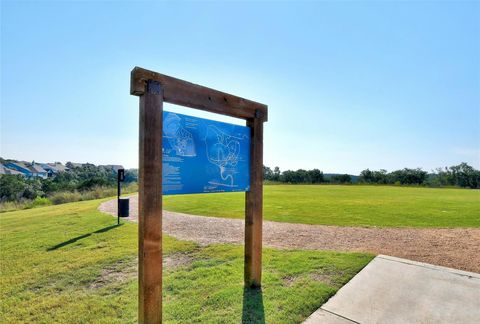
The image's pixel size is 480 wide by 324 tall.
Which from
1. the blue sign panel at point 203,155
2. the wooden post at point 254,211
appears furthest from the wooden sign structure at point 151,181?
the wooden post at point 254,211

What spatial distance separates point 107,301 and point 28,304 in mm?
933

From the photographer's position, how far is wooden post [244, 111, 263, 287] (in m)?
3.52

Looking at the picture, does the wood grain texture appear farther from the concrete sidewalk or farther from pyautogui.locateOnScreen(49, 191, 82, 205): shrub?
pyautogui.locateOnScreen(49, 191, 82, 205): shrub

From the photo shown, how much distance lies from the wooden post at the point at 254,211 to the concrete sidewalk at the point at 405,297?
97 cm

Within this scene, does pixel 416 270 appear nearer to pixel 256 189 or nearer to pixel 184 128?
pixel 256 189

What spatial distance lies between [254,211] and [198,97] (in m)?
1.73

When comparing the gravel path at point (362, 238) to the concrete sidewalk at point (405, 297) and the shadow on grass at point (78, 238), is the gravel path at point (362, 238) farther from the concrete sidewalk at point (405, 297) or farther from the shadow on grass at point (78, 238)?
the shadow on grass at point (78, 238)

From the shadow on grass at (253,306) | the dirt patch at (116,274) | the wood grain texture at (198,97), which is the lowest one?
the dirt patch at (116,274)

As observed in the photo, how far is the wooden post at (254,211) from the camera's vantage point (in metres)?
3.52

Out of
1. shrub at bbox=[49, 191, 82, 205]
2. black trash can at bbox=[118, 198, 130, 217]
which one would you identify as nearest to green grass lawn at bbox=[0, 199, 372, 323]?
black trash can at bbox=[118, 198, 130, 217]

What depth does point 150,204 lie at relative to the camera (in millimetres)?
2307

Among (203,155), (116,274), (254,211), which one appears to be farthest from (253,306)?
(116,274)

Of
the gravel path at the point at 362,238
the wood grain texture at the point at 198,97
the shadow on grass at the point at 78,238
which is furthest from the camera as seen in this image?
the shadow on grass at the point at 78,238

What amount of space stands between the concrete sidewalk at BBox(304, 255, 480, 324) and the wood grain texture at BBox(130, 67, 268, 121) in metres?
2.55
